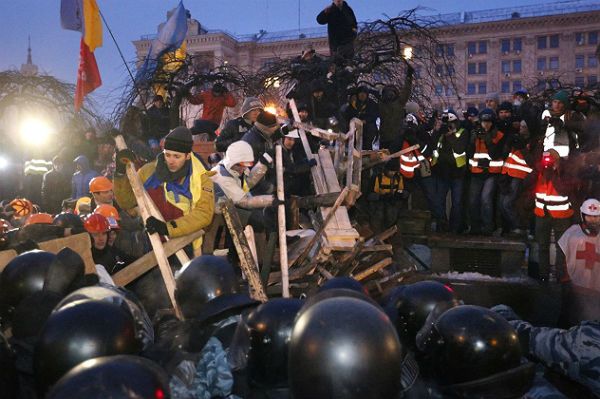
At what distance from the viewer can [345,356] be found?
3449mm

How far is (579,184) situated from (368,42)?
5.31m

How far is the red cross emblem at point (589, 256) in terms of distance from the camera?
7207mm

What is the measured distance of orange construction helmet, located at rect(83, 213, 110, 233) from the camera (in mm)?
6355

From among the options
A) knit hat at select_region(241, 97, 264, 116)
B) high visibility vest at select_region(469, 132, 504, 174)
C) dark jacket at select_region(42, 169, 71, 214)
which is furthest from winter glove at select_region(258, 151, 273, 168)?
dark jacket at select_region(42, 169, 71, 214)

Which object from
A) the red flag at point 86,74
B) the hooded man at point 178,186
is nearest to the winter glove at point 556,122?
the hooded man at point 178,186

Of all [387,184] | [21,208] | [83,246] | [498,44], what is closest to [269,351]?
[83,246]

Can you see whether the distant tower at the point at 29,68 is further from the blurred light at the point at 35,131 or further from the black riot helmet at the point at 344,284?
the black riot helmet at the point at 344,284

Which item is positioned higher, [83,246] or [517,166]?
[517,166]

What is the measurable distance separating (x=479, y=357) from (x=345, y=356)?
4.77 ft

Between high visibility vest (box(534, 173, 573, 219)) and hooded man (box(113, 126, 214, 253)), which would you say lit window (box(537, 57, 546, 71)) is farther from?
hooded man (box(113, 126, 214, 253))

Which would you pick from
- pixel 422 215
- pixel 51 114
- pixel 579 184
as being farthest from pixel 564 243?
pixel 51 114

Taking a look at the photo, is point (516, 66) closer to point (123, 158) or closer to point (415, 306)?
point (415, 306)

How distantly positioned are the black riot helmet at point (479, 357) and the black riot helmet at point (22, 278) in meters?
3.59

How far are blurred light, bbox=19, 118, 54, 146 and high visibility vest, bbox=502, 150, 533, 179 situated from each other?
36.8ft
